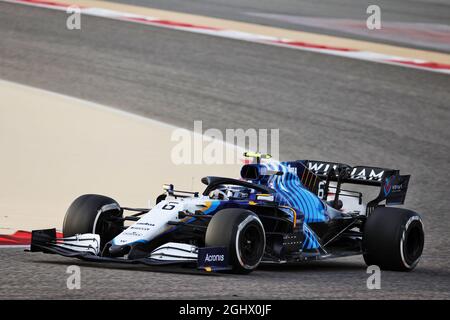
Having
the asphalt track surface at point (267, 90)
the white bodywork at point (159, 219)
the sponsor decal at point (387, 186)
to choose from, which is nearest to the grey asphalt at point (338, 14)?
the asphalt track surface at point (267, 90)

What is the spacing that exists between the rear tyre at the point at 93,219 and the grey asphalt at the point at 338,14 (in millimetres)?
15652

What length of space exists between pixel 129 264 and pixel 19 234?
2480mm

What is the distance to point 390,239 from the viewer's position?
988 cm

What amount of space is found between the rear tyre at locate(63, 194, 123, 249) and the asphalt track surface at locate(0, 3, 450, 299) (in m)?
0.74

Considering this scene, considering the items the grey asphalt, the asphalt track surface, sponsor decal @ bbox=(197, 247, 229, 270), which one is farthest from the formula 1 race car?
the grey asphalt

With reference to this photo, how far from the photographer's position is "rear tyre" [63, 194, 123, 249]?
374 inches

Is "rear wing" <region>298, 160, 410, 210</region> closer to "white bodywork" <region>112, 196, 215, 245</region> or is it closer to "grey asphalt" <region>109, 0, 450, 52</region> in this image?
"white bodywork" <region>112, 196, 215, 245</region>

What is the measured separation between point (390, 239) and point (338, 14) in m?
18.1

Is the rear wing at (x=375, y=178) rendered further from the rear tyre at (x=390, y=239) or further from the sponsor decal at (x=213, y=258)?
the sponsor decal at (x=213, y=258)

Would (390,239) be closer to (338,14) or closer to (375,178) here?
(375,178)

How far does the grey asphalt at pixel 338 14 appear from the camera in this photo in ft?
81.5

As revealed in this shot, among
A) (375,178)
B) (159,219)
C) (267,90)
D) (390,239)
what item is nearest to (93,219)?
(159,219)

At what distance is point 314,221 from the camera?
10.1 m
